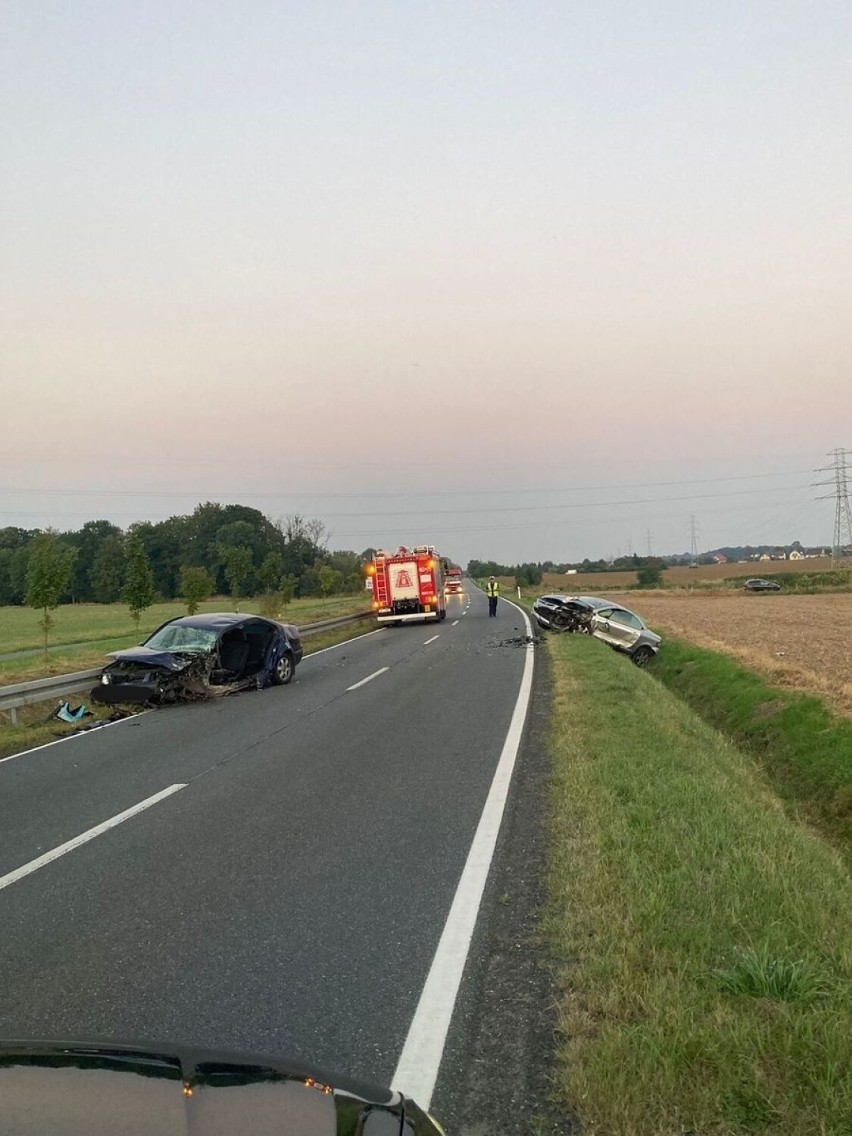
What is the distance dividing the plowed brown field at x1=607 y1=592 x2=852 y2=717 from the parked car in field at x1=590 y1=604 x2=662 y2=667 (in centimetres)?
143

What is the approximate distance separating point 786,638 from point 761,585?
159 feet

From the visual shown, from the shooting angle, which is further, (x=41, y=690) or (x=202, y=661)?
(x=202, y=661)

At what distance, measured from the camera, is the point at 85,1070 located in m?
2.22

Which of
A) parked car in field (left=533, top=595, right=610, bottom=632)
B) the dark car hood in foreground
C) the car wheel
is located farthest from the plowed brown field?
the dark car hood in foreground

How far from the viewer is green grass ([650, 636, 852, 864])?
1064cm

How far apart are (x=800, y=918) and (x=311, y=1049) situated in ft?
8.09

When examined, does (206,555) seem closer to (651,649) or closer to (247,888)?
(651,649)

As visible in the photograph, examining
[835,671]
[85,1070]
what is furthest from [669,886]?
[835,671]

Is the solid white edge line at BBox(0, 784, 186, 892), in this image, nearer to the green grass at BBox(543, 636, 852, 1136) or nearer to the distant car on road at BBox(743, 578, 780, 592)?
the green grass at BBox(543, 636, 852, 1136)

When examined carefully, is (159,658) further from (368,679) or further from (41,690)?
(368,679)

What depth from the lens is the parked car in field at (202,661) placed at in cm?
1427

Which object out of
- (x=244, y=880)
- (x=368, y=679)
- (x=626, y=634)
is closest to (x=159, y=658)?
(x=368, y=679)

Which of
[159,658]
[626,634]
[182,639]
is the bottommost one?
[626,634]

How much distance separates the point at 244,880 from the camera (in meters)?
5.48
